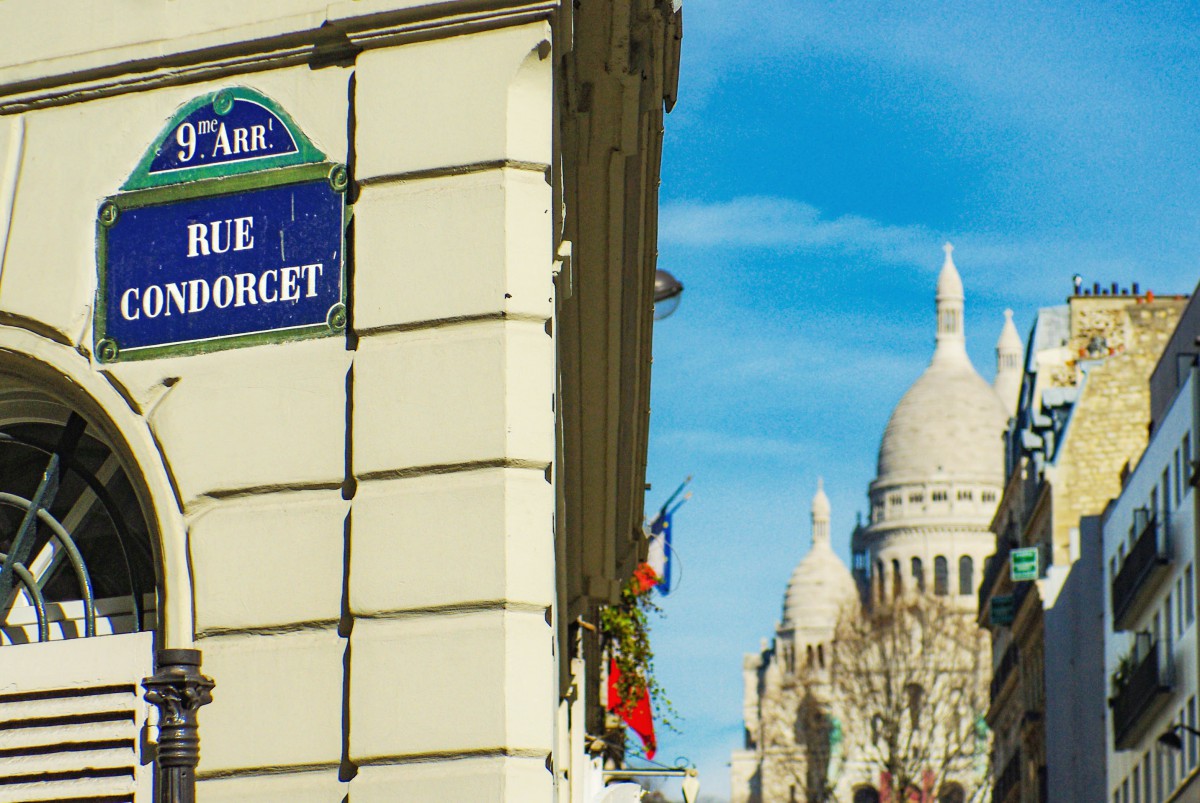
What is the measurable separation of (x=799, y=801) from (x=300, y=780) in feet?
348

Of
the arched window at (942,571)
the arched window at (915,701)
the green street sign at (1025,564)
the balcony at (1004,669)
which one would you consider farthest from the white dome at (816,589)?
the green street sign at (1025,564)

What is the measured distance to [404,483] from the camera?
7.41 meters

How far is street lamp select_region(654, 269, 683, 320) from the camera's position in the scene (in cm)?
1694

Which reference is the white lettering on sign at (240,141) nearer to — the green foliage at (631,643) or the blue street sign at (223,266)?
the blue street sign at (223,266)

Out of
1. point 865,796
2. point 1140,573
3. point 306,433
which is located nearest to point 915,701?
point 1140,573

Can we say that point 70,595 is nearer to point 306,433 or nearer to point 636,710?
point 306,433

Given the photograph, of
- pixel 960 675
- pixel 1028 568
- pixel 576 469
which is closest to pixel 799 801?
pixel 960 675

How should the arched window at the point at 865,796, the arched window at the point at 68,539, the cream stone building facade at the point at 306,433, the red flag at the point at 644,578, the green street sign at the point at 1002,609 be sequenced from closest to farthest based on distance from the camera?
the cream stone building facade at the point at 306,433 < the arched window at the point at 68,539 < the red flag at the point at 644,578 < the green street sign at the point at 1002,609 < the arched window at the point at 865,796

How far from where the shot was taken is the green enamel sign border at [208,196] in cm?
777

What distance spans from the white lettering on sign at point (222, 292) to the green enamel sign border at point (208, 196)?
0.11m

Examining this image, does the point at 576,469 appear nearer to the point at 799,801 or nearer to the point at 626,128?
the point at 626,128

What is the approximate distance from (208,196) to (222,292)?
391mm

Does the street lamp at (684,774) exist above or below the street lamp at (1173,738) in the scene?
below

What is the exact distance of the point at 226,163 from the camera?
8.05 m
